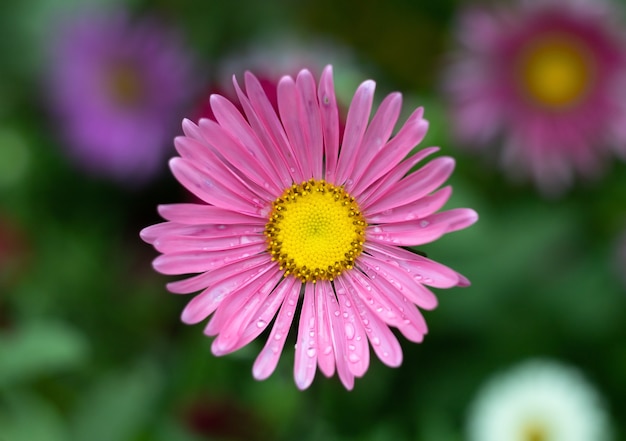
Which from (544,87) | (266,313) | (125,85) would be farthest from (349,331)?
(125,85)

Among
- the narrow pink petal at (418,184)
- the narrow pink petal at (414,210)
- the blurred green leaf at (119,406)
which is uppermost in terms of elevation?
the narrow pink petal at (418,184)

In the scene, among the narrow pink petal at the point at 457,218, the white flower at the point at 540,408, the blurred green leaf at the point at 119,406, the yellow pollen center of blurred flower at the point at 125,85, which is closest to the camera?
the narrow pink petal at the point at 457,218

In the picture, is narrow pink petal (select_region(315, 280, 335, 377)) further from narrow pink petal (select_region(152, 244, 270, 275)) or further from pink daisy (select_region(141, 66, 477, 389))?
narrow pink petal (select_region(152, 244, 270, 275))

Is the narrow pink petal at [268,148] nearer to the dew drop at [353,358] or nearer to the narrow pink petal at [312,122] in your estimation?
the narrow pink petal at [312,122]

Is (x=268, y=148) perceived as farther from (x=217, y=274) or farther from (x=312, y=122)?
(x=217, y=274)

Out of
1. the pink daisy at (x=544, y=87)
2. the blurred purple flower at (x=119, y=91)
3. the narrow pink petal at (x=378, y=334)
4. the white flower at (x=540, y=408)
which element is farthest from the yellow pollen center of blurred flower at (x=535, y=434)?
the blurred purple flower at (x=119, y=91)
